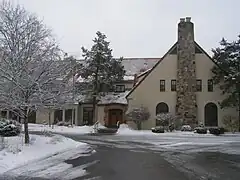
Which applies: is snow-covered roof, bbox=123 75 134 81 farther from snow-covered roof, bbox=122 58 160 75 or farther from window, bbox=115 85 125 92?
window, bbox=115 85 125 92

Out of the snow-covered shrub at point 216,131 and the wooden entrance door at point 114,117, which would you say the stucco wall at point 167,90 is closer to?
the wooden entrance door at point 114,117

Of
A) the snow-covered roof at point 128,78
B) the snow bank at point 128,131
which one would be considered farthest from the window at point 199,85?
the snow-covered roof at point 128,78

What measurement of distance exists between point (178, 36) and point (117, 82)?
10958mm

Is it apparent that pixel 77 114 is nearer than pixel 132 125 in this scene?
No

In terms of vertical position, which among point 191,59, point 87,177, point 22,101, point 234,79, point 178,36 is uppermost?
point 178,36

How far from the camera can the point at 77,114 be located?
4891 cm

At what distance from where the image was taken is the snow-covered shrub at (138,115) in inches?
1591

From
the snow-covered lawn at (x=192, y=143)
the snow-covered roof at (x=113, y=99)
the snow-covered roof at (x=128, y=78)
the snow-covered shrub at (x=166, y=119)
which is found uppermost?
the snow-covered roof at (x=128, y=78)

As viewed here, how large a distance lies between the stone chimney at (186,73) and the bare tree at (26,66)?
24.6 meters

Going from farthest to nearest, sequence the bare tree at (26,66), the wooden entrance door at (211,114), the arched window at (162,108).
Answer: the arched window at (162,108) → the wooden entrance door at (211,114) → the bare tree at (26,66)

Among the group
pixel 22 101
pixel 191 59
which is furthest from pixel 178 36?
pixel 22 101

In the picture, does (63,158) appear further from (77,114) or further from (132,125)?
(77,114)

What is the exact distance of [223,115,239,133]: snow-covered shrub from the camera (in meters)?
37.8

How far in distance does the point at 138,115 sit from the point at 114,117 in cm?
737
